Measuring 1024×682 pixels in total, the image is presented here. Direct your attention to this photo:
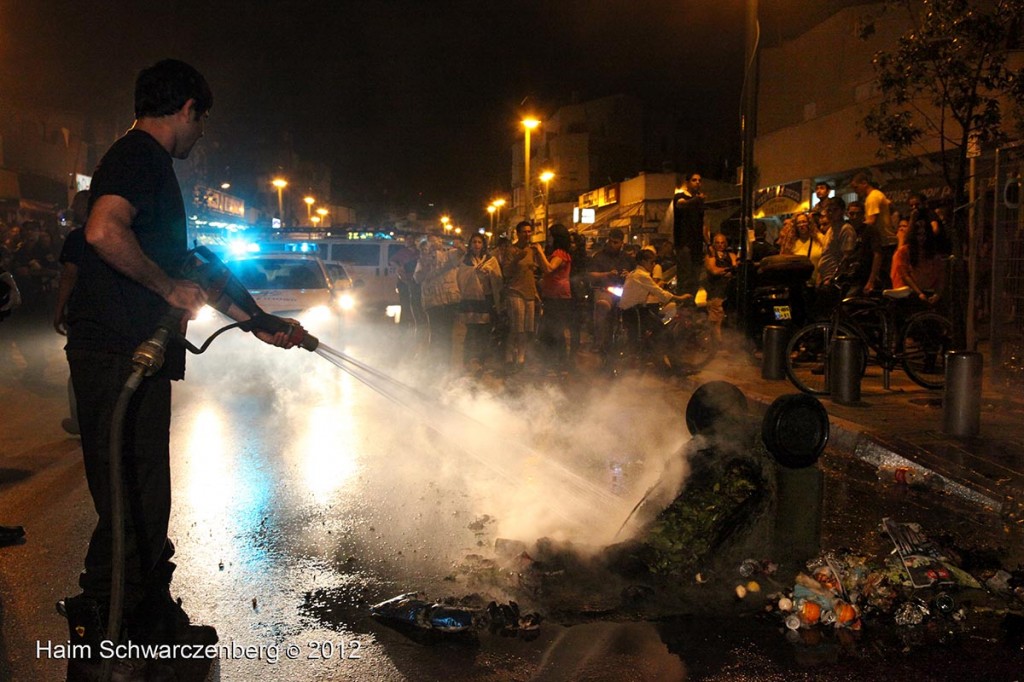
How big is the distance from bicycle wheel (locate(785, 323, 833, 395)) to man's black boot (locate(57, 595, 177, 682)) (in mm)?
7234

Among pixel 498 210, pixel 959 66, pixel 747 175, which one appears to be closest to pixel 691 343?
pixel 747 175

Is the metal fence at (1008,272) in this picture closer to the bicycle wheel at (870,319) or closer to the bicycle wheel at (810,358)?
the bicycle wheel at (870,319)

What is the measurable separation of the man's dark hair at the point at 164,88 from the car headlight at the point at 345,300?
9.88 metres

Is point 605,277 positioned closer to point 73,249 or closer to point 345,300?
point 345,300

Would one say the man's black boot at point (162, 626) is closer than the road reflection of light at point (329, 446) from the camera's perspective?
Yes

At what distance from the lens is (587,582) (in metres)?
3.84

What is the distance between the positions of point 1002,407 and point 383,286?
14.4 metres

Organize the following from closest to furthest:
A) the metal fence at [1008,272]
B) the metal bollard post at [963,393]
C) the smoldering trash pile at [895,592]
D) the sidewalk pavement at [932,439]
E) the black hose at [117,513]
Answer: the black hose at [117,513], the smoldering trash pile at [895,592], the sidewalk pavement at [932,439], the metal bollard post at [963,393], the metal fence at [1008,272]

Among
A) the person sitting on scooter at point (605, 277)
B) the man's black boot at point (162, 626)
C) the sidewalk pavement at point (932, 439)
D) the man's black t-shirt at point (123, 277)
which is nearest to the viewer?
the man's black t-shirt at point (123, 277)

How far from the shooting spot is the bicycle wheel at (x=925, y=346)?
9016 millimetres

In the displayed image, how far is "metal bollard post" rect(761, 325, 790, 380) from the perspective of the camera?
32.7 feet

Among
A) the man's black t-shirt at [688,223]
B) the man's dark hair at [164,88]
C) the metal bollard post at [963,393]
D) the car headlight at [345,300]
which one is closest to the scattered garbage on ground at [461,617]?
the man's dark hair at [164,88]

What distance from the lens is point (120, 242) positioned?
2.77 meters

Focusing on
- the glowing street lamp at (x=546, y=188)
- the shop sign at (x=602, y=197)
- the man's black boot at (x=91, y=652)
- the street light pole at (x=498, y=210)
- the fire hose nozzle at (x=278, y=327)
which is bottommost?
the man's black boot at (x=91, y=652)
